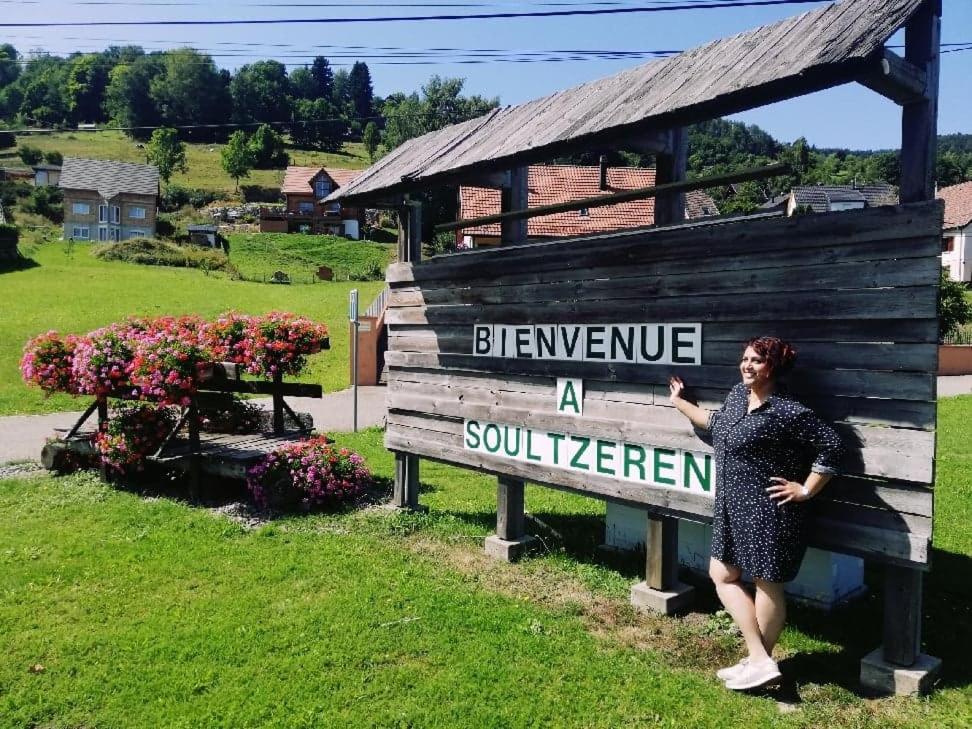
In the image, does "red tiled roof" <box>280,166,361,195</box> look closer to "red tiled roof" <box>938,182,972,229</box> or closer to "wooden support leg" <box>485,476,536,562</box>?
"red tiled roof" <box>938,182,972,229</box>

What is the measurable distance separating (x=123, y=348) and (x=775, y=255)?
7.43 metres

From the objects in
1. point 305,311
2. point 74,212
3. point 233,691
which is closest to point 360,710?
point 233,691

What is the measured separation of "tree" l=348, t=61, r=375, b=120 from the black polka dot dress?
175520 millimetres

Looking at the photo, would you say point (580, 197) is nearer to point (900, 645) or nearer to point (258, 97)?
point (900, 645)

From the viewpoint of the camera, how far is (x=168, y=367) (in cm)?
870

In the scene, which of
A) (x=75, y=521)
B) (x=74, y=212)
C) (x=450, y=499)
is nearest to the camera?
(x=75, y=521)

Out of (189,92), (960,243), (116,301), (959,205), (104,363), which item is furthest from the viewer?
(189,92)

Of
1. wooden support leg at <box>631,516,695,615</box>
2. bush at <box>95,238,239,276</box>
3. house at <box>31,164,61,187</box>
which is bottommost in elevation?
wooden support leg at <box>631,516,695,615</box>

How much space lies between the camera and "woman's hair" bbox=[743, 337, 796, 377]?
4605 mm

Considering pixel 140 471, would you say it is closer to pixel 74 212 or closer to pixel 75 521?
pixel 75 521

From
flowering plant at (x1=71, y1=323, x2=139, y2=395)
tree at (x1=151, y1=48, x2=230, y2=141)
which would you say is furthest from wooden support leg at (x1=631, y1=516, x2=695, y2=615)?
tree at (x1=151, y1=48, x2=230, y2=141)

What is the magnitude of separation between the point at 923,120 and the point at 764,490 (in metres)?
2.18

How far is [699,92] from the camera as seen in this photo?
4.80m

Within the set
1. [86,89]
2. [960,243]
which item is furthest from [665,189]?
[86,89]
